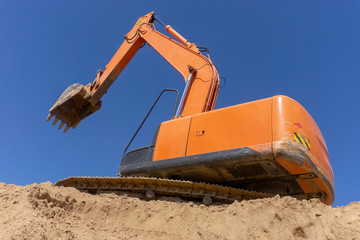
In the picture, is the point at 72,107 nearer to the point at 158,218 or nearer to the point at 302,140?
the point at 158,218

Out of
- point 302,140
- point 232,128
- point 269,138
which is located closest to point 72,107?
point 232,128

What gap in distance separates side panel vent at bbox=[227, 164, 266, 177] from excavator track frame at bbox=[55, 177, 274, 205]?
0.97ft

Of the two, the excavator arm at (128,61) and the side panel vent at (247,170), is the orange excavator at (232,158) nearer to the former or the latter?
the side panel vent at (247,170)

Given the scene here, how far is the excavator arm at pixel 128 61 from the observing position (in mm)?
6922

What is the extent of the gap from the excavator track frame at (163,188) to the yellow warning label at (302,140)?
0.92 m

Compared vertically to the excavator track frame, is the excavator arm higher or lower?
higher

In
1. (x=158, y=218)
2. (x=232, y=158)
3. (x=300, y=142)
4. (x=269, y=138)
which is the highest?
(x=300, y=142)

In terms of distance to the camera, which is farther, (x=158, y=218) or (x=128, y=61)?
(x=128, y=61)

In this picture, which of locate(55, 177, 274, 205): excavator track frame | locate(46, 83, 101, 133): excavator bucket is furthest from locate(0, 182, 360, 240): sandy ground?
locate(46, 83, 101, 133): excavator bucket

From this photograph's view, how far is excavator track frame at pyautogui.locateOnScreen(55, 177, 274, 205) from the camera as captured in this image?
16.6 ft

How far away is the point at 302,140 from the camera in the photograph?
4.92 meters

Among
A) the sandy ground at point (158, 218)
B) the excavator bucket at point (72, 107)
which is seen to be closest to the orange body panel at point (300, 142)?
the sandy ground at point (158, 218)

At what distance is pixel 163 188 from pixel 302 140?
7.31ft

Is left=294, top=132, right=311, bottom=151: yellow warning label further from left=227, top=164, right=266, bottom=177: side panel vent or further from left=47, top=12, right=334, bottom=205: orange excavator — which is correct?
left=227, top=164, right=266, bottom=177: side panel vent
